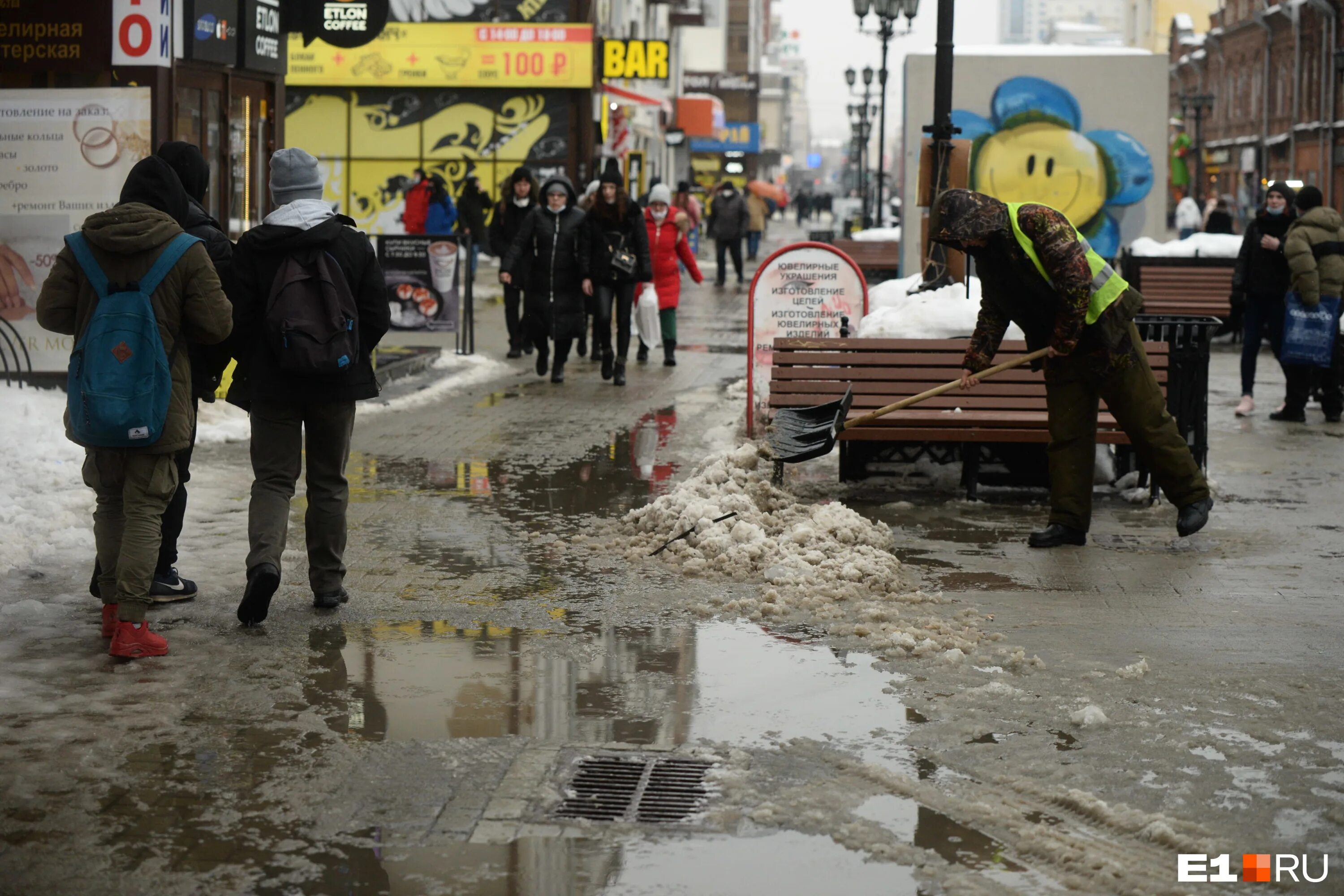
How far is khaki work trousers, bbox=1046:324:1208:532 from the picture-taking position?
26.7 feet

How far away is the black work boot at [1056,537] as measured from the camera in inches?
320

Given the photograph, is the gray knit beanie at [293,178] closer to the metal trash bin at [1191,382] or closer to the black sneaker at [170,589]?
the black sneaker at [170,589]

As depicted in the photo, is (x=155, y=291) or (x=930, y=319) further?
(x=930, y=319)

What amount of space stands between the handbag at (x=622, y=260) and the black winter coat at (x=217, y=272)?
8311 mm

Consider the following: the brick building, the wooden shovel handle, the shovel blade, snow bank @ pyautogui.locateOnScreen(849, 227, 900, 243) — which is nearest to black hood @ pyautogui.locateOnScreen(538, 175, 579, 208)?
the shovel blade

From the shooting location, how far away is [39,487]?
8820mm

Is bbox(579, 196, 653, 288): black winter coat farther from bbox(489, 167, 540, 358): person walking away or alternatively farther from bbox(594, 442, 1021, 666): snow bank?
bbox(594, 442, 1021, 666): snow bank

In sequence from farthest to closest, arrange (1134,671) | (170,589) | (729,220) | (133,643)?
(729,220) < (170,589) < (133,643) < (1134,671)

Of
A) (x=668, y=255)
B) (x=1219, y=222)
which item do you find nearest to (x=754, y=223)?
(x=1219, y=222)

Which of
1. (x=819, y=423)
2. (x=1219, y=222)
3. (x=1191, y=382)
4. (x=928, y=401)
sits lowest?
(x=819, y=423)

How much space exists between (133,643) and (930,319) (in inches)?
234

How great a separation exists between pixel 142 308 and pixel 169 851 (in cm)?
235

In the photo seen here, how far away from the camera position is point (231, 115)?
13.6 m

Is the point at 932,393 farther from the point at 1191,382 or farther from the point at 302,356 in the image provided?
the point at 302,356
